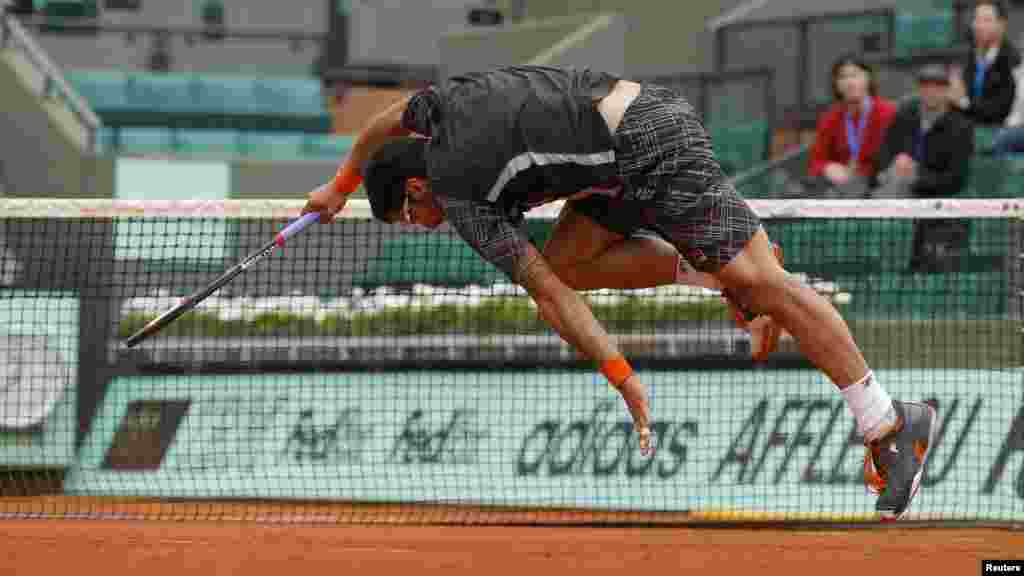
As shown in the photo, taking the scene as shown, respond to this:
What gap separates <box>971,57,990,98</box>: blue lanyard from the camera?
10695 mm

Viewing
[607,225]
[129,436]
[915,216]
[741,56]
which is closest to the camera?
[607,225]

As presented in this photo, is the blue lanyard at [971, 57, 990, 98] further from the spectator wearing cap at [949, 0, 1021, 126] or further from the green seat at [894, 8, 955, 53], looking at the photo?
the green seat at [894, 8, 955, 53]

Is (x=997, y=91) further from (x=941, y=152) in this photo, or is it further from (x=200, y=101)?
(x=200, y=101)

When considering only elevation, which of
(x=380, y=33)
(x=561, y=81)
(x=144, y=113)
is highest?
(x=380, y=33)

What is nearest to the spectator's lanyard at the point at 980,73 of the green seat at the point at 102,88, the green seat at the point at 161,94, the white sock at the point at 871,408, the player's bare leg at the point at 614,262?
the player's bare leg at the point at 614,262

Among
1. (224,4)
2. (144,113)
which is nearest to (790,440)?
(144,113)

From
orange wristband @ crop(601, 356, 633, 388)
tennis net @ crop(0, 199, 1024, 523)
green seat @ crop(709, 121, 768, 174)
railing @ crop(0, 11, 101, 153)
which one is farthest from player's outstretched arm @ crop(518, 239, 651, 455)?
railing @ crop(0, 11, 101, 153)

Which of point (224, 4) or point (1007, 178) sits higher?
point (224, 4)

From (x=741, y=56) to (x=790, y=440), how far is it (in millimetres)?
8138

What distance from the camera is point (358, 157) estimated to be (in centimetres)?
587

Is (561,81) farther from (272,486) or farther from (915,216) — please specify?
(272,486)

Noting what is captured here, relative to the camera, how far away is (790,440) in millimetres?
8680

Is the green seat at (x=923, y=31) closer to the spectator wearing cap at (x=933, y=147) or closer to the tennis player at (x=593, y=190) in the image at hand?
the spectator wearing cap at (x=933, y=147)

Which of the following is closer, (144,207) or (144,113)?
(144,207)
